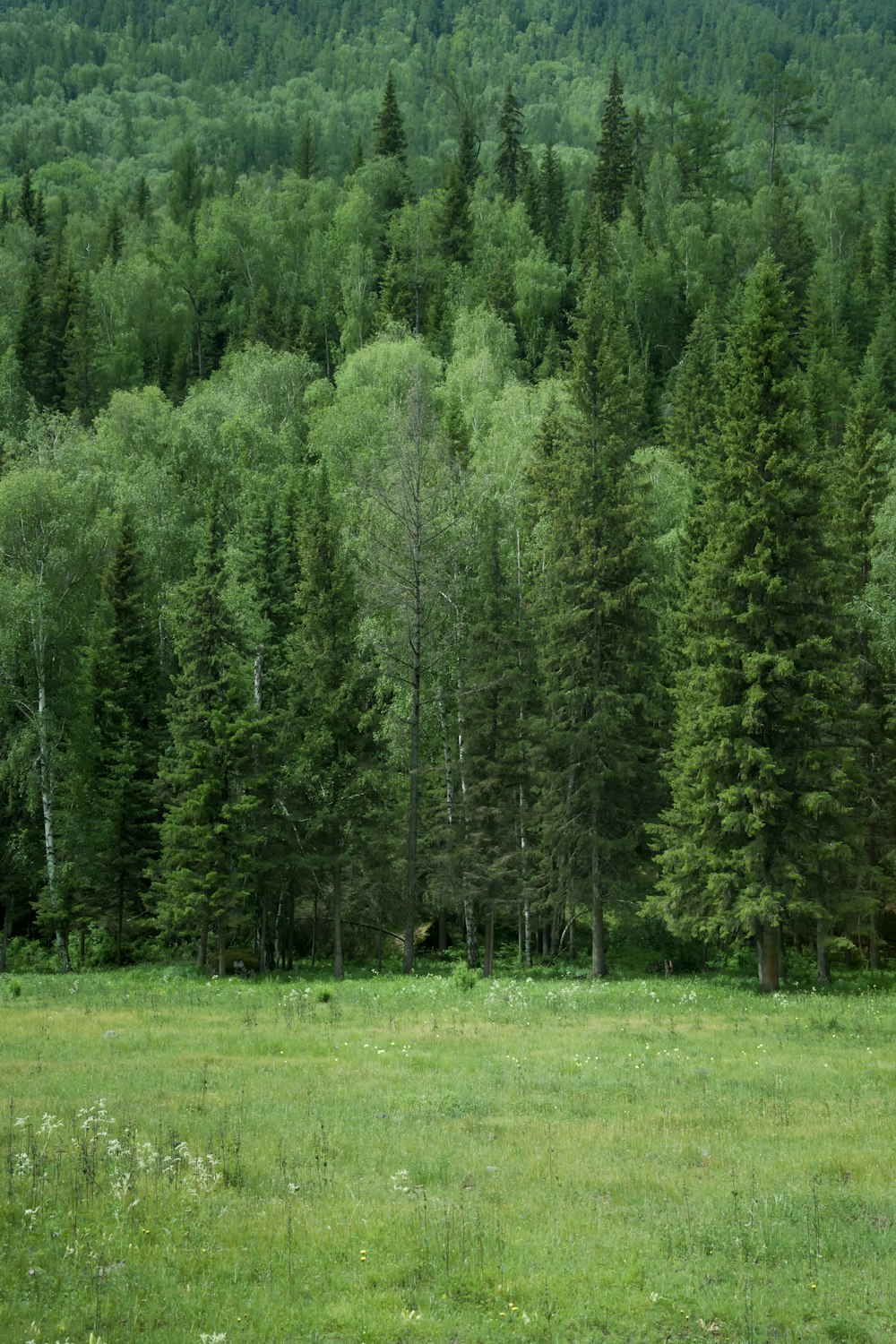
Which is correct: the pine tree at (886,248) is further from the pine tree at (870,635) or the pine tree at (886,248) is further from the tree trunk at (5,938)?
the tree trunk at (5,938)

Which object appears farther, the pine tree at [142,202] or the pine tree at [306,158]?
the pine tree at [306,158]

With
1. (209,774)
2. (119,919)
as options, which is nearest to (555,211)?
(119,919)

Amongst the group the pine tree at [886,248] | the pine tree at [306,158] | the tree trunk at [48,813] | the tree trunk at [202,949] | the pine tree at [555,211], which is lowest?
the tree trunk at [202,949]

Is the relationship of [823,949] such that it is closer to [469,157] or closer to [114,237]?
[469,157]

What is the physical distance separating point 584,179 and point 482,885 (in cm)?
10388

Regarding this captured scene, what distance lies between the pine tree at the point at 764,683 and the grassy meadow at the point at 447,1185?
6700 millimetres

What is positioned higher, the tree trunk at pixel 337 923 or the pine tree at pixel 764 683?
the pine tree at pixel 764 683

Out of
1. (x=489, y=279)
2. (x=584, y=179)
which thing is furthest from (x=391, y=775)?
(x=584, y=179)

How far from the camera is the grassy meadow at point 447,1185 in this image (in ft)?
29.0

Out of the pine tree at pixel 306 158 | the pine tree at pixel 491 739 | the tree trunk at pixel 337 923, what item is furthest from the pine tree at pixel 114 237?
the tree trunk at pixel 337 923

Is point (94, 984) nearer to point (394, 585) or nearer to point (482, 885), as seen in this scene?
point (482, 885)

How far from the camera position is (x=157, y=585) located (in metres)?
49.3

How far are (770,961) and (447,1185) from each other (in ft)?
57.8

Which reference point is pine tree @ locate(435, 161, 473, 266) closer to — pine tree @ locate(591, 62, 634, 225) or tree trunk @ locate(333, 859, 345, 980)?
pine tree @ locate(591, 62, 634, 225)
